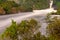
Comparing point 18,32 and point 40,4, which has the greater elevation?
point 18,32

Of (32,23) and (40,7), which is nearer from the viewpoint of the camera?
(32,23)

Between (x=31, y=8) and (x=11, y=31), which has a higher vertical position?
(x=11, y=31)

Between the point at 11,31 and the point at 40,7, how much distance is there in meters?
10.4

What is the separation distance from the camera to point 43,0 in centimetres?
1340

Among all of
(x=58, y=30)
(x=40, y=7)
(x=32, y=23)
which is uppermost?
(x=32, y=23)

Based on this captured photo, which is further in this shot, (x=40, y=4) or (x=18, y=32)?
(x=40, y=4)

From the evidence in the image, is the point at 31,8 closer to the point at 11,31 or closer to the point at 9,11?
the point at 9,11

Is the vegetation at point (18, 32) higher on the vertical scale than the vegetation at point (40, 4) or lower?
higher

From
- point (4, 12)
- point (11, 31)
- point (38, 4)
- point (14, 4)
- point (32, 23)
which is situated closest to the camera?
point (11, 31)

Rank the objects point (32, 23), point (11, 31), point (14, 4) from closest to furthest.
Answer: point (11, 31) < point (32, 23) < point (14, 4)

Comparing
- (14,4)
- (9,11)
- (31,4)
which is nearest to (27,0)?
(31,4)

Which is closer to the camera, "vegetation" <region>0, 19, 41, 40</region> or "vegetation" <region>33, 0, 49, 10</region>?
"vegetation" <region>0, 19, 41, 40</region>

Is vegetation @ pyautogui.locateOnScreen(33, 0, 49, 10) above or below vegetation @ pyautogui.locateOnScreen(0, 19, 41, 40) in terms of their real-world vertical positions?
below

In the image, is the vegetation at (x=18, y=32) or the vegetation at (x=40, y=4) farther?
the vegetation at (x=40, y=4)
